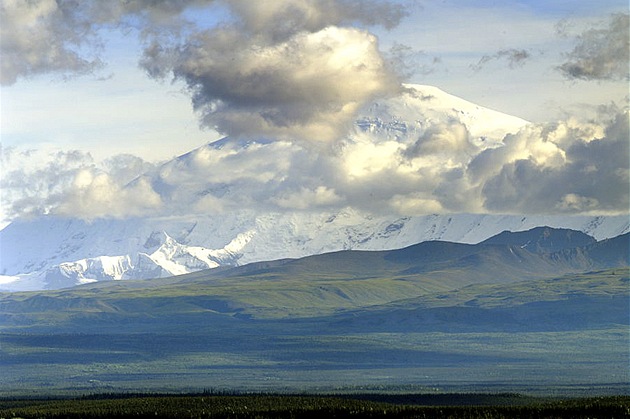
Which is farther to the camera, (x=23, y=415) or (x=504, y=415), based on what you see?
(x=23, y=415)

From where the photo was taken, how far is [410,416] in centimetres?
15175

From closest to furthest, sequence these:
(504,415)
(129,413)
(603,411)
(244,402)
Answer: (603,411), (504,415), (129,413), (244,402)

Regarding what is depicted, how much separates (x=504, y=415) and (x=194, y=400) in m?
58.5

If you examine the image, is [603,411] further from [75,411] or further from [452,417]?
[75,411]

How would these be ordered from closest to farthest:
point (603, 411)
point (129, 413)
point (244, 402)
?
point (603, 411), point (129, 413), point (244, 402)

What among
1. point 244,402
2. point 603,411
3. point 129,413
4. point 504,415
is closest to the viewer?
point 603,411

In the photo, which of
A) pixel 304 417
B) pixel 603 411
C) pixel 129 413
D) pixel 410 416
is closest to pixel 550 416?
pixel 603 411

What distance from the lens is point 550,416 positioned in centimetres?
14662

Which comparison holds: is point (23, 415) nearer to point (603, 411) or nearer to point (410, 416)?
point (410, 416)

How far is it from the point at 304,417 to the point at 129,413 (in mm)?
25508

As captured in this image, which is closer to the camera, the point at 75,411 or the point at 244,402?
the point at 75,411

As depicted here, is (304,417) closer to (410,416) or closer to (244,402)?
(410,416)

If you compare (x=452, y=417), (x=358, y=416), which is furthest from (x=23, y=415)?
(x=452, y=417)

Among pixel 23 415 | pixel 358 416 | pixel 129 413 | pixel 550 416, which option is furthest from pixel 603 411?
pixel 23 415
